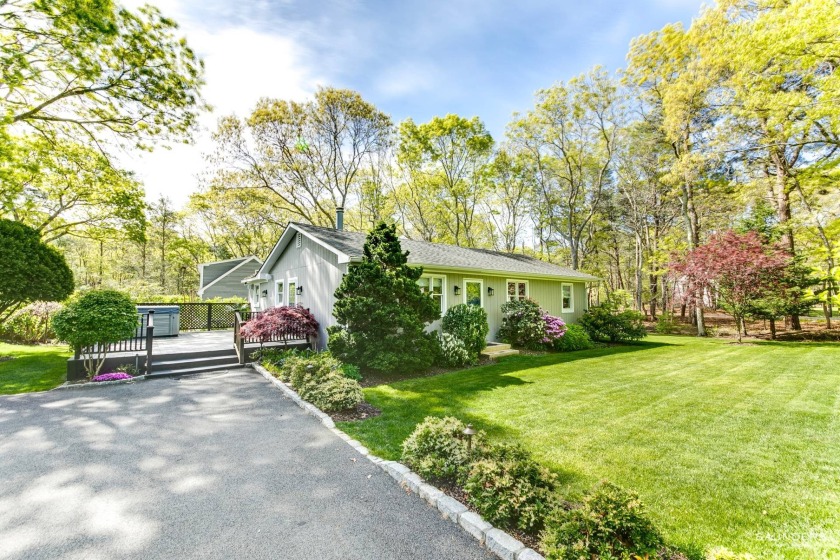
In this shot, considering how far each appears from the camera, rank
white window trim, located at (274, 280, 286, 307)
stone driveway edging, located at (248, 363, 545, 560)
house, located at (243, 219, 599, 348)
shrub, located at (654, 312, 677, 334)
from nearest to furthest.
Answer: stone driveway edging, located at (248, 363, 545, 560), house, located at (243, 219, 599, 348), white window trim, located at (274, 280, 286, 307), shrub, located at (654, 312, 677, 334)

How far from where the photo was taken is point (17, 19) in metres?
7.41

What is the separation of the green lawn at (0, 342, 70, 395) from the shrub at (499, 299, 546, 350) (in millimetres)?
11595

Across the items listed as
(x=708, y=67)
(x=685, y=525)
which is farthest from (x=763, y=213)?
(x=685, y=525)

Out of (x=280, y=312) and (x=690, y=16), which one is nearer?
(x=280, y=312)

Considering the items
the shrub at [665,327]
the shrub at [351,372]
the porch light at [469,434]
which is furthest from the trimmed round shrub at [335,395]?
the shrub at [665,327]

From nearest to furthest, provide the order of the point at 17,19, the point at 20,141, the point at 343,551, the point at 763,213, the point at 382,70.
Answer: the point at 343,551 → the point at 17,19 → the point at 20,141 → the point at 382,70 → the point at 763,213

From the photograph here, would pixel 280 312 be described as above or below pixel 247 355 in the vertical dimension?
above

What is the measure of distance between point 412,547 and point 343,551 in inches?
19.8

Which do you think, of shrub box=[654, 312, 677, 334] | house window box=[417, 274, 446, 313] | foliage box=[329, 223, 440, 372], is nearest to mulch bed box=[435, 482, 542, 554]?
foliage box=[329, 223, 440, 372]

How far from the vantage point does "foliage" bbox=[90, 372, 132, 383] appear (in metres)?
7.20

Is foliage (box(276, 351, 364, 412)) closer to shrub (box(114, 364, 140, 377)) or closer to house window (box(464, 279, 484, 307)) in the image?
shrub (box(114, 364, 140, 377))

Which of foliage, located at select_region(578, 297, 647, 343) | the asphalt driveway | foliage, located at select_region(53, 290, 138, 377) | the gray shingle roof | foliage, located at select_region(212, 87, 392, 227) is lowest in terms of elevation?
the asphalt driveway

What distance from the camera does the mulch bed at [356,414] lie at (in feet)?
17.2

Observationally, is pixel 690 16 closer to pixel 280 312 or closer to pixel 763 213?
pixel 763 213
